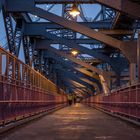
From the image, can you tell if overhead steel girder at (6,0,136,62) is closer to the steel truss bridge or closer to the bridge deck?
the steel truss bridge

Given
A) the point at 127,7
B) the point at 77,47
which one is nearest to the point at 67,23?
the point at 127,7

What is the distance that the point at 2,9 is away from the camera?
33656 millimetres

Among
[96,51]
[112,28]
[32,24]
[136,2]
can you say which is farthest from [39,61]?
[136,2]

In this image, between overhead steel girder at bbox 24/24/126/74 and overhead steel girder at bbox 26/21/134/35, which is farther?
overhead steel girder at bbox 24/24/126/74

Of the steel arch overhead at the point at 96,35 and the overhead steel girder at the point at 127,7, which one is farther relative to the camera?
the steel arch overhead at the point at 96,35

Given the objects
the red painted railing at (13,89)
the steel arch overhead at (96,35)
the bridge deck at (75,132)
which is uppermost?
the steel arch overhead at (96,35)

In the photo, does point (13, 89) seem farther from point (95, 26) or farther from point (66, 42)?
point (66, 42)

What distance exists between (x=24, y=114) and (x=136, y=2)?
27.1 feet

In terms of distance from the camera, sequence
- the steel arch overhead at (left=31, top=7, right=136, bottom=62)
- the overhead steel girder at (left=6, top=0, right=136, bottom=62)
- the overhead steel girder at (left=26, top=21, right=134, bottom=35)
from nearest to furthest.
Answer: the steel arch overhead at (left=31, top=7, right=136, bottom=62) → the overhead steel girder at (left=6, top=0, right=136, bottom=62) → the overhead steel girder at (left=26, top=21, right=134, bottom=35)

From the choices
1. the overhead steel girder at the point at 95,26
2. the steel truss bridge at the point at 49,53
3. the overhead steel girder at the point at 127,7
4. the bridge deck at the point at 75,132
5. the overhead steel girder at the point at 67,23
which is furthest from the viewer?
the overhead steel girder at the point at 95,26

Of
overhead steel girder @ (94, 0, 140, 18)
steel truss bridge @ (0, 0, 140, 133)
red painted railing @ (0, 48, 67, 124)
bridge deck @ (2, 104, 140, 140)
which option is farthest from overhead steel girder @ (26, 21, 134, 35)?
bridge deck @ (2, 104, 140, 140)

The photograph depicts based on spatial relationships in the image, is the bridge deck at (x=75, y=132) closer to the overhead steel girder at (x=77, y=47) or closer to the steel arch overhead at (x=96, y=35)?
the steel arch overhead at (x=96, y=35)

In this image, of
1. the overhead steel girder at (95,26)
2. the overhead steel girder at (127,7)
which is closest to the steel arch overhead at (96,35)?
the overhead steel girder at (95,26)

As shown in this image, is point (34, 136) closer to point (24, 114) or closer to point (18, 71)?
point (18, 71)
